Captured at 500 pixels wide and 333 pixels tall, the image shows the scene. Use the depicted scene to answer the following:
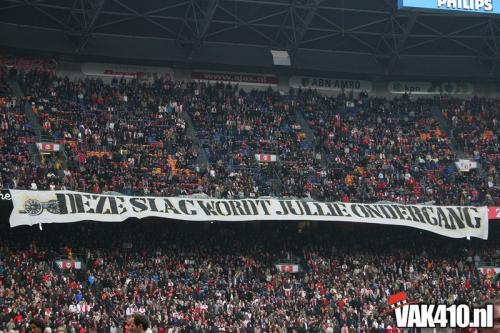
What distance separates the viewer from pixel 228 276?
123ft

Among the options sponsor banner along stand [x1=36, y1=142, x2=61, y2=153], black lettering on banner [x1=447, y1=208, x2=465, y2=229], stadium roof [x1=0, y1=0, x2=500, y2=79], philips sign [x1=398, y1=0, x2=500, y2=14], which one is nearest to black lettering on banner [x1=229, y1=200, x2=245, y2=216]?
sponsor banner along stand [x1=36, y1=142, x2=61, y2=153]

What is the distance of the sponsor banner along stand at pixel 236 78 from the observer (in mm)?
49688

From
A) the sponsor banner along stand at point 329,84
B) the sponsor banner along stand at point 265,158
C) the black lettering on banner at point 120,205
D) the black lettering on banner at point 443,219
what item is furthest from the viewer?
the sponsor banner along stand at point 329,84

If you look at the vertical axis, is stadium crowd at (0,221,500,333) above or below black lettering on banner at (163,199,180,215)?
below

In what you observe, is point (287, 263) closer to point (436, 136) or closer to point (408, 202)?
point (408, 202)

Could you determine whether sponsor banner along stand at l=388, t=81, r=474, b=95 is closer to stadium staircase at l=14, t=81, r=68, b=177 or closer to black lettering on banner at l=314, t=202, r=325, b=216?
black lettering on banner at l=314, t=202, r=325, b=216

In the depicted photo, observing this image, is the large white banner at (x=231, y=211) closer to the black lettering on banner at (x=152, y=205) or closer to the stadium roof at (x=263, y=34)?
the black lettering on banner at (x=152, y=205)

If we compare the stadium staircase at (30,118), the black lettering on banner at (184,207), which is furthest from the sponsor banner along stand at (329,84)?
the stadium staircase at (30,118)

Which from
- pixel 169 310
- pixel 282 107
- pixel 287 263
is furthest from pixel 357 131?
pixel 169 310

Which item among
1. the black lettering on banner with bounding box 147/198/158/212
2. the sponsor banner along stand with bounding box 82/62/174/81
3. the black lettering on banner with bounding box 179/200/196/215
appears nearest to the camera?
the black lettering on banner with bounding box 147/198/158/212

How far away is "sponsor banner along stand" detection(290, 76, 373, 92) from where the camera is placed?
51750mm

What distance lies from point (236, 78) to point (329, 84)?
237 inches

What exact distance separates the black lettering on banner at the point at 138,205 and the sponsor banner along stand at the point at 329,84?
58.3 ft

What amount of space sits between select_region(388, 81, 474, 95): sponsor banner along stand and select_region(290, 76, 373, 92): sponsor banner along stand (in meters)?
1.84
